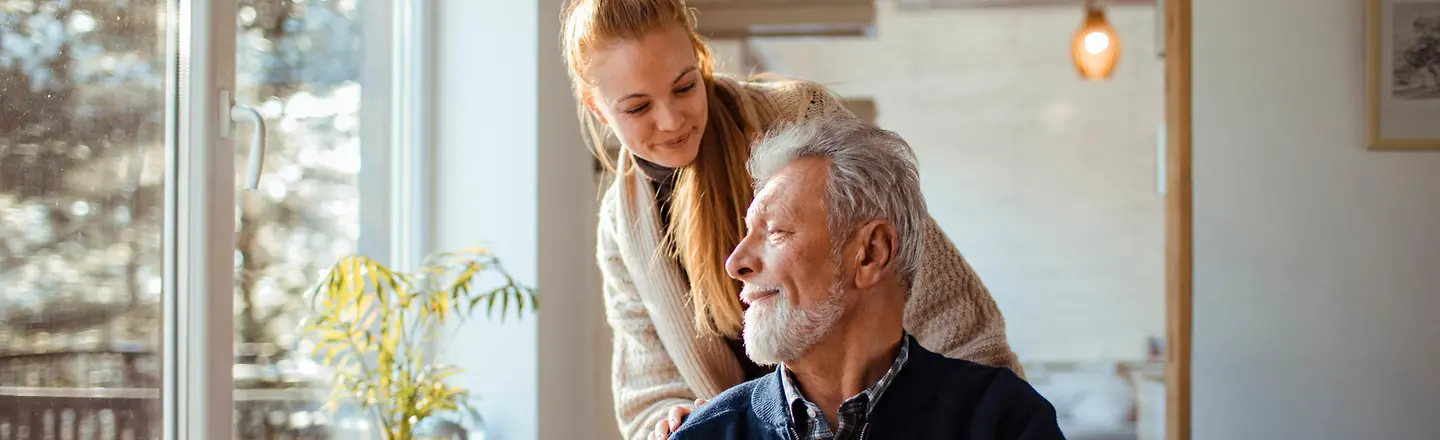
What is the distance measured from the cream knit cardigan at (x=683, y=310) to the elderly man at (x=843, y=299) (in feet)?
0.41

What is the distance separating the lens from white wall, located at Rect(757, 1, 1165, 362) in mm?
7145

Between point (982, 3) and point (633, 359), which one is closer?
point (633, 359)

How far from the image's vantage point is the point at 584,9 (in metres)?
1.76

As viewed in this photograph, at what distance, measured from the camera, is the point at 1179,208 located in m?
3.72

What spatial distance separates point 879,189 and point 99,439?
1.40 m

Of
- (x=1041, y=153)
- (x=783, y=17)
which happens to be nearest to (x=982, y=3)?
(x=1041, y=153)

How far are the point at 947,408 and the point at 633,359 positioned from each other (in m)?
0.67

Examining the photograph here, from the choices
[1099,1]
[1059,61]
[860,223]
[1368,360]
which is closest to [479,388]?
[860,223]

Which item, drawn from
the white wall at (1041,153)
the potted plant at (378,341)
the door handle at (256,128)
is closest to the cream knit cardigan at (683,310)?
the door handle at (256,128)

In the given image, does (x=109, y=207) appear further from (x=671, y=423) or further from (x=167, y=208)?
(x=671, y=423)

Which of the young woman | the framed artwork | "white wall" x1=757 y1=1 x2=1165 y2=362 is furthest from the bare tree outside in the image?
"white wall" x1=757 y1=1 x2=1165 y2=362

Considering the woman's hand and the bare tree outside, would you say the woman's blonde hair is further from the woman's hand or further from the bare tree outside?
the bare tree outside

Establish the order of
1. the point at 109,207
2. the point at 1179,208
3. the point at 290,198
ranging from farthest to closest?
the point at 1179,208 < the point at 290,198 < the point at 109,207

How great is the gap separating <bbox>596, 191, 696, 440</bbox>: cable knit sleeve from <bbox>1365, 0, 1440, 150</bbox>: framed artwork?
8.48ft
